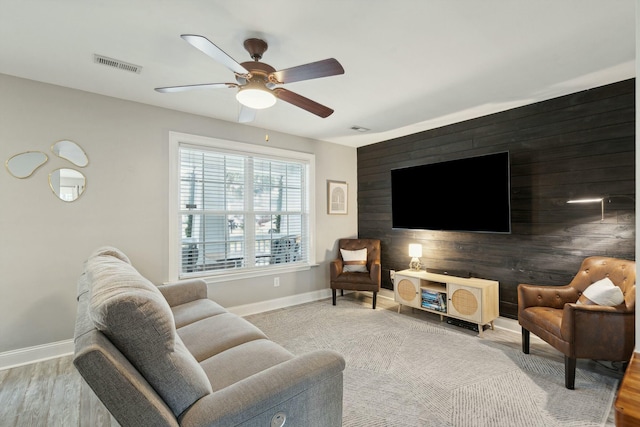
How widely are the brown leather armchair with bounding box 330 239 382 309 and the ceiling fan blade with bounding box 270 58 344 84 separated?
2.85 m

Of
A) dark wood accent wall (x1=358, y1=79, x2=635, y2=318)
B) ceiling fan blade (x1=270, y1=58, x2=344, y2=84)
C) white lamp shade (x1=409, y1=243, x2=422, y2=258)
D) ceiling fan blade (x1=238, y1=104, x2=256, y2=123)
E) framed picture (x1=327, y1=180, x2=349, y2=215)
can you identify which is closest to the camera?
ceiling fan blade (x1=270, y1=58, x2=344, y2=84)

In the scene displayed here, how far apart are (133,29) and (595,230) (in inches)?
164

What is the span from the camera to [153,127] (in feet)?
10.8

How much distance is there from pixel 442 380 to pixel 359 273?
2087 millimetres

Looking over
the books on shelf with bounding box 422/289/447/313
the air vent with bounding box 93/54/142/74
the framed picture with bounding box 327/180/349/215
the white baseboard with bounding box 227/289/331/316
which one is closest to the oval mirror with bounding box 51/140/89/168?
the air vent with bounding box 93/54/142/74

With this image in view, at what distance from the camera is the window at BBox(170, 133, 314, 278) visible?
11.6 ft

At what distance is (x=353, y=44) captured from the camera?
217 cm

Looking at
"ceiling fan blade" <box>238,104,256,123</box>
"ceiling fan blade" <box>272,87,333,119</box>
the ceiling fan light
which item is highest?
"ceiling fan blade" <box>238,104,256,123</box>

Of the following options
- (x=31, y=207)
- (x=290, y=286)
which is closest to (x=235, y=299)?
(x=290, y=286)

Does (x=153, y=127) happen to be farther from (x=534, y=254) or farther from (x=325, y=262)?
(x=534, y=254)

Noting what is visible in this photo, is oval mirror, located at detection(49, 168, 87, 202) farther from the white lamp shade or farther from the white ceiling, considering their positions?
the white lamp shade

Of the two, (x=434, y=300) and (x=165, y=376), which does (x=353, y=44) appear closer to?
(x=165, y=376)

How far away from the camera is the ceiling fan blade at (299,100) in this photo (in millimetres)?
2182

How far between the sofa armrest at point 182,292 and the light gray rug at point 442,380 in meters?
0.99
